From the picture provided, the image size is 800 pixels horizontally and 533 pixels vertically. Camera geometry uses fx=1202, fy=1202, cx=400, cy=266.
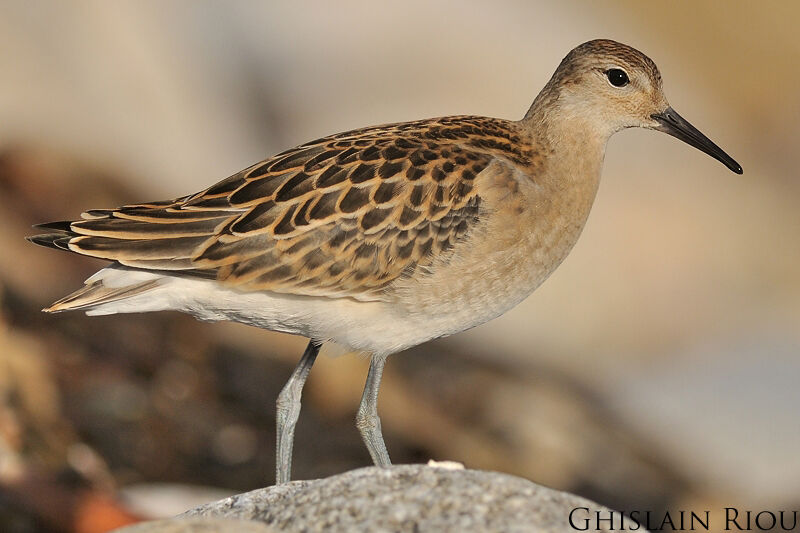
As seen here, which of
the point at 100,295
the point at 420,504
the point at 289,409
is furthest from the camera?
the point at 289,409

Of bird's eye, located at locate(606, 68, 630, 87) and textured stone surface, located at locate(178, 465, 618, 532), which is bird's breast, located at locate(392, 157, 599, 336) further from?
textured stone surface, located at locate(178, 465, 618, 532)

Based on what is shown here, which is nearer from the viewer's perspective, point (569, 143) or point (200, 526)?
point (200, 526)

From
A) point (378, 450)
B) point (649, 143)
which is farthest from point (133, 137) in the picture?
point (378, 450)

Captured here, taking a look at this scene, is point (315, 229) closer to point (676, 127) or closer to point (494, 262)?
point (494, 262)

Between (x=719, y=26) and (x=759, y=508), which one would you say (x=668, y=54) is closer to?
(x=719, y=26)

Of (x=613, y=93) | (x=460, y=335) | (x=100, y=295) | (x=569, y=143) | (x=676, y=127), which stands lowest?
(x=100, y=295)

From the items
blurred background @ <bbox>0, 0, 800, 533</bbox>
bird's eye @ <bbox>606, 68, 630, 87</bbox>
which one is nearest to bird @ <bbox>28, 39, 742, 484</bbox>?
bird's eye @ <bbox>606, 68, 630, 87</bbox>

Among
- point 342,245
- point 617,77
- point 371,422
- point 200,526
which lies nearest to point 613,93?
point 617,77
